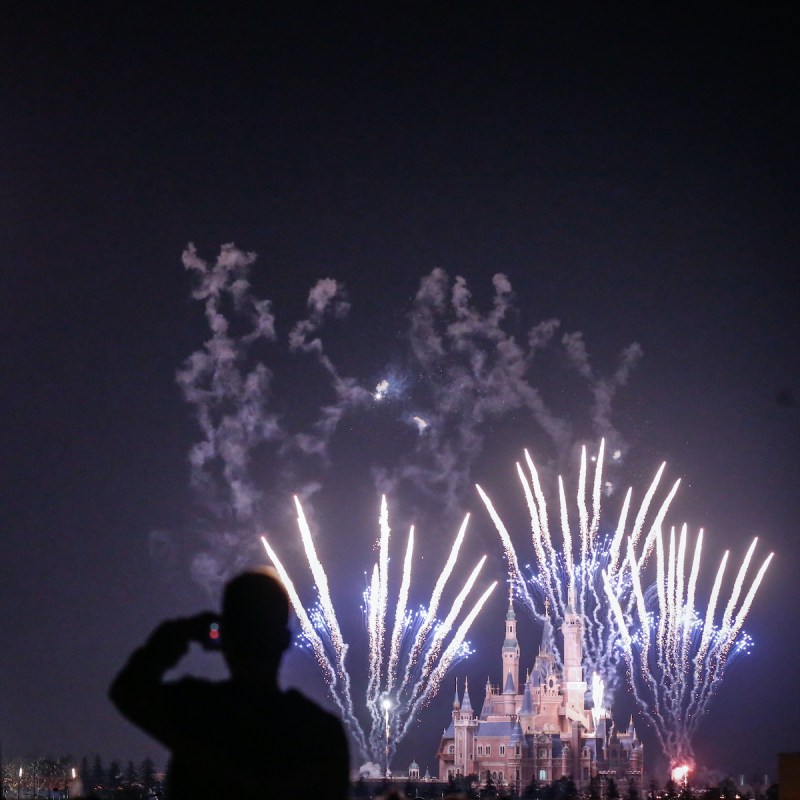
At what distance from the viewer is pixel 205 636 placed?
14.5 ft

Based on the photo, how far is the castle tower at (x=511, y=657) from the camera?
16325 cm

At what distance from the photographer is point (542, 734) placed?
498 ft

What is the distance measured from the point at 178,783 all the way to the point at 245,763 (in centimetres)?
24

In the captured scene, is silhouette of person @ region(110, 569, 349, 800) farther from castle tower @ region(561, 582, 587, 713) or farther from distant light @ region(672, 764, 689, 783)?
castle tower @ region(561, 582, 587, 713)

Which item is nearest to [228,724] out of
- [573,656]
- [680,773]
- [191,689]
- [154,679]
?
[191,689]

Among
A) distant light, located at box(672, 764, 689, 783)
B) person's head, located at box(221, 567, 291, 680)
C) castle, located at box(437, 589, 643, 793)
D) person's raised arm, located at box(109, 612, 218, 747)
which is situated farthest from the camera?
castle, located at box(437, 589, 643, 793)

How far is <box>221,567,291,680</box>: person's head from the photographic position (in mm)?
4559

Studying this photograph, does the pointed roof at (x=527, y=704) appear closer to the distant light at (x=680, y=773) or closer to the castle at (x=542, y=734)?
the castle at (x=542, y=734)

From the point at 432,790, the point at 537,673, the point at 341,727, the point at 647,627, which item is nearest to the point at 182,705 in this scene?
the point at 341,727

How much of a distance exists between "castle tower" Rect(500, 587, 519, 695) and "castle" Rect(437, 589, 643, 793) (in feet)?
0.44

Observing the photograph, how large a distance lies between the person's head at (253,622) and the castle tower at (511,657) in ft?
533

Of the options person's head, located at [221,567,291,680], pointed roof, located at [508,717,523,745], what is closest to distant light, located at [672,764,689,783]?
pointed roof, located at [508,717,523,745]

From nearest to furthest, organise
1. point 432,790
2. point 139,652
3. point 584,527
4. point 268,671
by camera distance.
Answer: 1. point 139,652
2. point 268,671
3. point 584,527
4. point 432,790

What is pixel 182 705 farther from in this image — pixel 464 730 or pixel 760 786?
pixel 464 730
